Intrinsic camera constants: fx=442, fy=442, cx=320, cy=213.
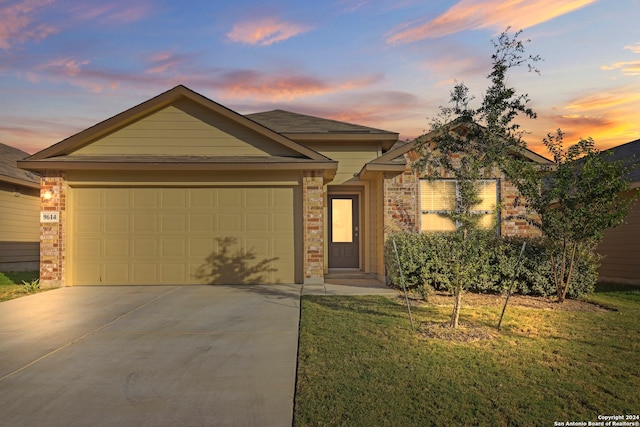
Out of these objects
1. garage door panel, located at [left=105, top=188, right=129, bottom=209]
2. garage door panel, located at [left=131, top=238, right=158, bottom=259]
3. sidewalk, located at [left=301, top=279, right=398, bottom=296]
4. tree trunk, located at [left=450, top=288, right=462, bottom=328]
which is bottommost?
sidewalk, located at [left=301, top=279, right=398, bottom=296]

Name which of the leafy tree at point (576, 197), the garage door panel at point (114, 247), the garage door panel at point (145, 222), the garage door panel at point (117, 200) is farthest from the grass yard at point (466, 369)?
the garage door panel at point (117, 200)

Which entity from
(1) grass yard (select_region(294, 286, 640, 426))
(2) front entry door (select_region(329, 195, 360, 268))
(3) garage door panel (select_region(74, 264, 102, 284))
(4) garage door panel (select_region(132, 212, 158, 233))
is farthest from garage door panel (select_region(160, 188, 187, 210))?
(1) grass yard (select_region(294, 286, 640, 426))

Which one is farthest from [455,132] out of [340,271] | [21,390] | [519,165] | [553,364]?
[340,271]

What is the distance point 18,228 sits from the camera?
17062 millimetres

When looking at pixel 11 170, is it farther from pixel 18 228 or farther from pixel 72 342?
pixel 72 342

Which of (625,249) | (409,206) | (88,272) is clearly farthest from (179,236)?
(625,249)

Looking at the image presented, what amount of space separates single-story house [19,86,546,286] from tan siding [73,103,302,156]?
0.03 meters

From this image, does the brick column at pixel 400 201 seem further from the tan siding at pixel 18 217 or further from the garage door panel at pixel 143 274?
the tan siding at pixel 18 217

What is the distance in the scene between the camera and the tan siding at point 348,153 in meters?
14.5

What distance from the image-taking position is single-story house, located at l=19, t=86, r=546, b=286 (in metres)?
11.6

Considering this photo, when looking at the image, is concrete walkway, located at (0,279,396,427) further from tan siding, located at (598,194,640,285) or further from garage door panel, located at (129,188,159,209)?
tan siding, located at (598,194,640,285)

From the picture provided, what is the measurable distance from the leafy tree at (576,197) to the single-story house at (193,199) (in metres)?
2.30

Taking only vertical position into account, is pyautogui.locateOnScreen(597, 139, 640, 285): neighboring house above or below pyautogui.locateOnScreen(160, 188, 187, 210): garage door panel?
below

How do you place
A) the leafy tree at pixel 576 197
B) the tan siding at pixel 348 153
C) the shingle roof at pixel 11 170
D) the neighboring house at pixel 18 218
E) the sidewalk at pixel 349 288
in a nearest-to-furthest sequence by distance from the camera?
1. the leafy tree at pixel 576 197
2. the sidewalk at pixel 349 288
3. the tan siding at pixel 348 153
4. the shingle roof at pixel 11 170
5. the neighboring house at pixel 18 218
